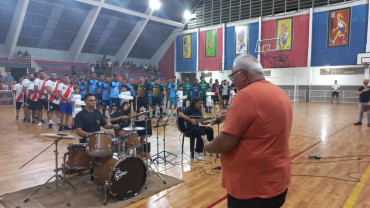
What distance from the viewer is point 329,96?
64.0 ft

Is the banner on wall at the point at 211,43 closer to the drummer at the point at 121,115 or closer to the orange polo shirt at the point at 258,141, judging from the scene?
the drummer at the point at 121,115

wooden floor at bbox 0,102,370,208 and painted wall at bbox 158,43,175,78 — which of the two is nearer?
wooden floor at bbox 0,102,370,208

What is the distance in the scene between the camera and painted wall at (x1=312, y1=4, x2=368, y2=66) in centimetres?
1744

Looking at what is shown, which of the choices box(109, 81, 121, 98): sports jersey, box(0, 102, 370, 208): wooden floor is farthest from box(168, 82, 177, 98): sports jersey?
box(0, 102, 370, 208): wooden floor

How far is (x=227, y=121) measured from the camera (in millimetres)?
1530

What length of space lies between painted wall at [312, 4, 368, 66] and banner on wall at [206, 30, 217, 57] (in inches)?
359

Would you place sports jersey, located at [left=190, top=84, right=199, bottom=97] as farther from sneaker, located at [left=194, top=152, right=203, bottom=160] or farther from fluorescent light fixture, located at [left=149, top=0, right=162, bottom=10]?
fluorescent light fixture, located at [left=149, top=0, right=162, bottom=10]

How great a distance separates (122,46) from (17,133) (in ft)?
62.6

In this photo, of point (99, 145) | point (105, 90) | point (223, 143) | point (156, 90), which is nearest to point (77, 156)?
point (99, 145)

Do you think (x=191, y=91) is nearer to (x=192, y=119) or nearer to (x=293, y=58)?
(x=192, y=119)

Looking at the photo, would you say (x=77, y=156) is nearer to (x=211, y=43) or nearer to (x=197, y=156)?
(x=197, y=156)

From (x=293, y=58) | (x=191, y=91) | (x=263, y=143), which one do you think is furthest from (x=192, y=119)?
(x=293, y=58)

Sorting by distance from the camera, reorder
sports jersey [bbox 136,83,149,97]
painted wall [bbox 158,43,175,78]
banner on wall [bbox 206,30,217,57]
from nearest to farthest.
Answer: sports jersey [bbox 136,83,149,97], banner on wall [bbox 206,30,217,57], painted wall [bbox 158,43,175,78]

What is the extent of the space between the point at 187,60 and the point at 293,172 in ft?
77.2
